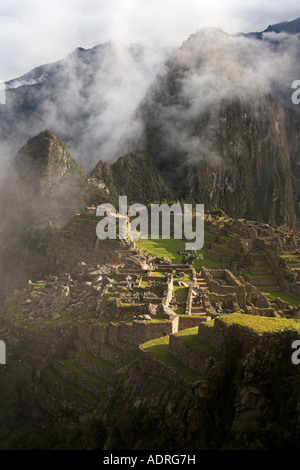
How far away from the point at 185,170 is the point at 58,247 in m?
136

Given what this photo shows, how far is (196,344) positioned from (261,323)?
2582mm

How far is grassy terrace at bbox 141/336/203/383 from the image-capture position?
49.4 feet

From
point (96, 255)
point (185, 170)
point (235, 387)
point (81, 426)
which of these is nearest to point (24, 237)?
point (96, 255)

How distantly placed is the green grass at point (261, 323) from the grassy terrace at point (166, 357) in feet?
6.55

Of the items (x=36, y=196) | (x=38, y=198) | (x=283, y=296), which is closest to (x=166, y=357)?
(x=283, y=296)

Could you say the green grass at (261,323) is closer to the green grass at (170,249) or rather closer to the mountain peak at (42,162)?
the green grass at (170,249)

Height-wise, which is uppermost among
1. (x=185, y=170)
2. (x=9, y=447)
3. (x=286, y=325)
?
(x=185, y=170)

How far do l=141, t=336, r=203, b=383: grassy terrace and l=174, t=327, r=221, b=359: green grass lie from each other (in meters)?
0.70

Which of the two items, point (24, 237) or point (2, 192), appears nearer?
point (24, 237)

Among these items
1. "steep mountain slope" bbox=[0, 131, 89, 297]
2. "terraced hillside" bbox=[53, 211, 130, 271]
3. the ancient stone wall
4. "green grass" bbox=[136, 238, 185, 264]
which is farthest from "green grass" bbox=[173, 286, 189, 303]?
"steep mountain slope" bbox=[0, 131, 89, 297]

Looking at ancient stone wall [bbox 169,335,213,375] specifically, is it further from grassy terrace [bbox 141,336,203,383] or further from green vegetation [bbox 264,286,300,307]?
green vegetation [bbox 264,286,300,307]

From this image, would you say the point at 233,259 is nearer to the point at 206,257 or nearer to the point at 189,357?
the point at 206,257

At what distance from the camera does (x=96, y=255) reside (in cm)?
5397
